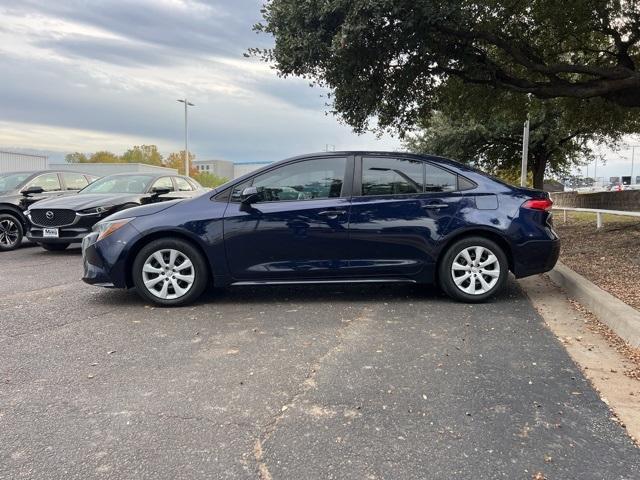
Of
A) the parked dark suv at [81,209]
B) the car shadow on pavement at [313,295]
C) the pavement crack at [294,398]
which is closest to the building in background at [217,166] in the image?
the parked dark suv at [81,209]

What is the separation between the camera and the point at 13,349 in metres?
4.04

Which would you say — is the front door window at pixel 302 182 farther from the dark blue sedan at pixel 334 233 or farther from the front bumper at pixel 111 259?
the front bumper at pixel 111 259

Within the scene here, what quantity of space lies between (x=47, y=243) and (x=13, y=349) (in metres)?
5.87

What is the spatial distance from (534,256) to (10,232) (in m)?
9.92

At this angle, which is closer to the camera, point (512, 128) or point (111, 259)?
point (111, 259)

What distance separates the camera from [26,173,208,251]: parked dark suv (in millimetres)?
8961

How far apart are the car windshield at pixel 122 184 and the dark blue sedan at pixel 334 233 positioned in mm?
4730

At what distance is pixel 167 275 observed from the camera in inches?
210

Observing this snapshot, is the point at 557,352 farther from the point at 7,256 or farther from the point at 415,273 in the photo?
the point at 7,256

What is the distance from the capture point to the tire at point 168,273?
5.31 m

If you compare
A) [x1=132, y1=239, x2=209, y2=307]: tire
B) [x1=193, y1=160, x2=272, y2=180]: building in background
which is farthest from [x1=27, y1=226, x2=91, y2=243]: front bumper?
[x1=193, y1=160, x2=272, y2=180]: building in background

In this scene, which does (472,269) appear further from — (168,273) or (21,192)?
(21,192)

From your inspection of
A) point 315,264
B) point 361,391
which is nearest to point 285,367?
point 361,391

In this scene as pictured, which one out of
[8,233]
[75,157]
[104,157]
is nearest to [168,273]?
[8,233]
